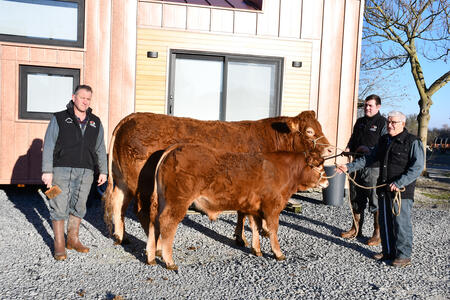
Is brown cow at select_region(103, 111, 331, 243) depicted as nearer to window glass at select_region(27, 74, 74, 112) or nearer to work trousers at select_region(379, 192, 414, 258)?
work trousers at select_region(379, 192, 414, 258)

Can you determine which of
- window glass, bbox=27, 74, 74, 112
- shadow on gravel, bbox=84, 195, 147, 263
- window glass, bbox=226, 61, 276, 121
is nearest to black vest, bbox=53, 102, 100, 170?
shadow on gravel, bbox=84, 195, 147, 263

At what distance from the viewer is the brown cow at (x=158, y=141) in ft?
15.5

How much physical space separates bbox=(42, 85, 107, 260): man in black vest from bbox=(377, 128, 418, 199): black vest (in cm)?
348

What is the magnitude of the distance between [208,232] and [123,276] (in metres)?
2.03

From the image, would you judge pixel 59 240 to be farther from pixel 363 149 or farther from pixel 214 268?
pixel 363 149

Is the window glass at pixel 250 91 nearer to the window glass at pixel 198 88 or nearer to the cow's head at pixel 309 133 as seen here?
the window glass at pixel 198 88

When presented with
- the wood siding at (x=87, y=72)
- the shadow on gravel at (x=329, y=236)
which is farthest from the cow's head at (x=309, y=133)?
the wood siding at (x=87, y=72)

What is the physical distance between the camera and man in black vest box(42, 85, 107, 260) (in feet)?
14.5

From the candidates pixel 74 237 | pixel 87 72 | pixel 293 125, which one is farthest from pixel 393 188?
pixel 87 72

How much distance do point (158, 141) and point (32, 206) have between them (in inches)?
144

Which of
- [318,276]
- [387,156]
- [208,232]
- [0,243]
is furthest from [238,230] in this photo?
[0,243]

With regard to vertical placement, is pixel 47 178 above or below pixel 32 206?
above

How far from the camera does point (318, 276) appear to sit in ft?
13.8

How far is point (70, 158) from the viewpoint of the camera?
4.52m
